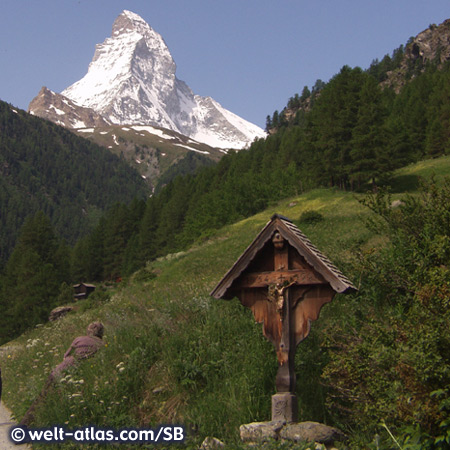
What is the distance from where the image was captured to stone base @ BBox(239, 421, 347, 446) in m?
6.05

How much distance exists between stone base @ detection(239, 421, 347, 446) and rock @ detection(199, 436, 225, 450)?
1.02 feet

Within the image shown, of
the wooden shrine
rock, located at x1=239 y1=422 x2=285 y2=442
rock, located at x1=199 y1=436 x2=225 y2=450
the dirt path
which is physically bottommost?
the dirt path

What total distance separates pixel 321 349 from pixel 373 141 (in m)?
40.1

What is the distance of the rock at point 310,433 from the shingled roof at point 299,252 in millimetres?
1599

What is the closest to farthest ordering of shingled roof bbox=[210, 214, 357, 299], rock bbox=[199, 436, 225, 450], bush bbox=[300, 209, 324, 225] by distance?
rock bbox=[199, 436, 225, 450], shingled roof bbox=[210, 214, 357, 299], bush bbox=[300, 209, 324, 225]

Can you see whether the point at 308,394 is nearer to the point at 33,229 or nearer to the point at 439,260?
the point at 439,260

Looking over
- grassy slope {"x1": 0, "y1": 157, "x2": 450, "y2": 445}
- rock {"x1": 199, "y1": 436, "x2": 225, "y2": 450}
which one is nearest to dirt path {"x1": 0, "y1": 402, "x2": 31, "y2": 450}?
grassy slope {"x1": 0, "y1": 157, "x2": 450, "y2": 445}

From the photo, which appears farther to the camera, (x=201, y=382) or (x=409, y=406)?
(x=201, y=382)

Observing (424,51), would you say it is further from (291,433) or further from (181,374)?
(291,433)

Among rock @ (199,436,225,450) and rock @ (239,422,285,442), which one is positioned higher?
rock @ (239,422,285,442)

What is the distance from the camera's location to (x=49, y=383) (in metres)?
9.60

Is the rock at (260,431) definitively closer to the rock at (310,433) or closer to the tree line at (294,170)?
the rock at (310,433)

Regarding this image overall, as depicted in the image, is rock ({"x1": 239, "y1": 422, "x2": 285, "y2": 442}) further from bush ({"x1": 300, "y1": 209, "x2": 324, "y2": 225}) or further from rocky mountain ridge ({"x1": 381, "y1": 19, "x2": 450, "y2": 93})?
rocky mountain ridge ({"x1": 381, "y1": 19, "x2": 450, "y2": 93})

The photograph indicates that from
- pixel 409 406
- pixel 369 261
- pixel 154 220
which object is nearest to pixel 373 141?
pixel 369 261
